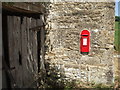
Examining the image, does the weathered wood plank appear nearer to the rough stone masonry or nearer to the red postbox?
the rough stone masonry

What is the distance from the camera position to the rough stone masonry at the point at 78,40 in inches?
201

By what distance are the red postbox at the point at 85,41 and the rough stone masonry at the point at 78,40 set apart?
4.0 inches

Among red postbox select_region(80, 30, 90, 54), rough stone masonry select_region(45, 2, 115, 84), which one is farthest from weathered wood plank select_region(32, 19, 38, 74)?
red postbox select_region(80, 30, 90, 54)

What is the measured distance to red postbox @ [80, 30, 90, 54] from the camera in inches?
202

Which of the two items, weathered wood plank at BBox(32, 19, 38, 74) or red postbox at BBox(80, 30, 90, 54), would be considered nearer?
weathered wood plank at BBox(32, 19, 38, 74)

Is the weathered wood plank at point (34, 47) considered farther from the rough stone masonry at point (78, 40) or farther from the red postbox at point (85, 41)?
the red postbox at point (85, 41)

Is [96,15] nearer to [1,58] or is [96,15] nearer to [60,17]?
[60,17]

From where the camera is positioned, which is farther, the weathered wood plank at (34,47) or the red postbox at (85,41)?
the red postbox at (85,41)

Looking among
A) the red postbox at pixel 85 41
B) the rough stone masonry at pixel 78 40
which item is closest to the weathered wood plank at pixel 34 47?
the rough stone masonry at pixel 78 40

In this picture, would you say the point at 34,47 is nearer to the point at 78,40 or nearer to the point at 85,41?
the point at 78,40

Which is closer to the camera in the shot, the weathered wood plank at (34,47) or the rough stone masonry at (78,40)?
the weathered wood plank at (34,47)

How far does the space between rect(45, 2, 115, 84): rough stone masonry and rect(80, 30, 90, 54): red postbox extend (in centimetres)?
10

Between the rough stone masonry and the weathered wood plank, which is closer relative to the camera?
the weathered wood plank

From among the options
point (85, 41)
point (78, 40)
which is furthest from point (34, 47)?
point (85, 41)
